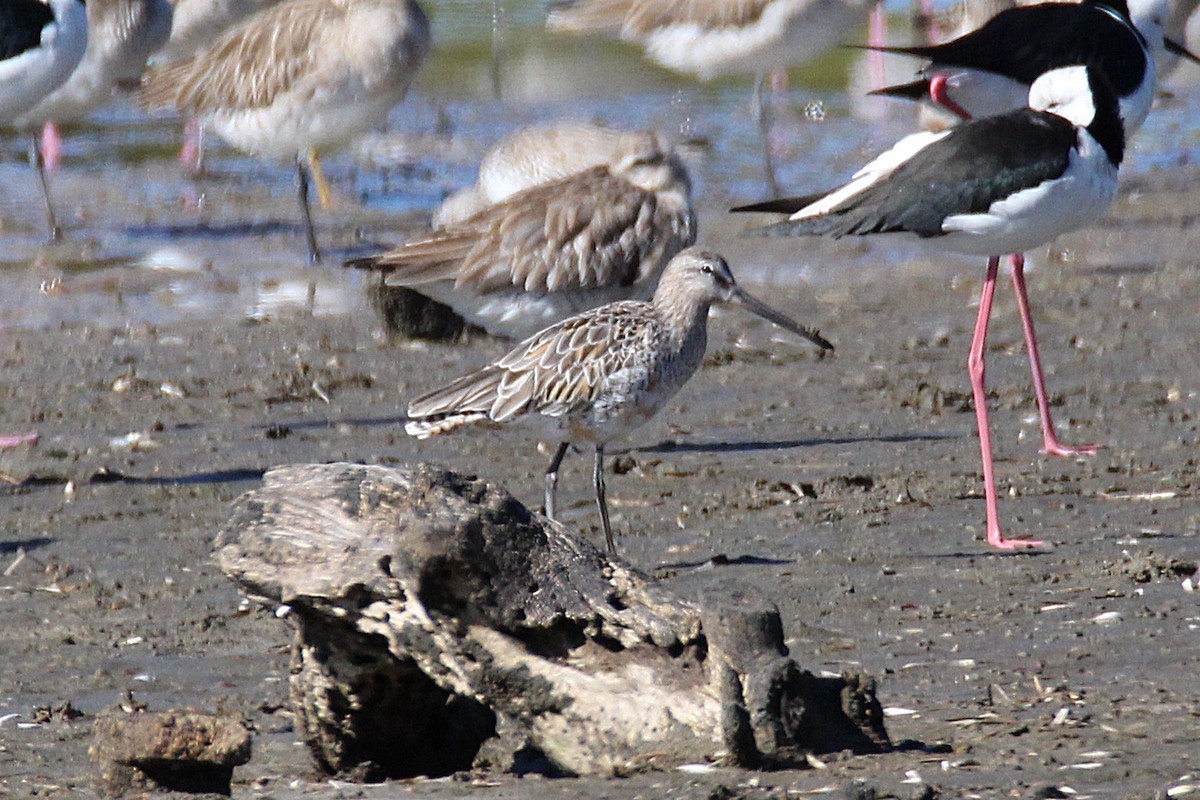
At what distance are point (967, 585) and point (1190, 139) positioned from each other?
35.2 ft

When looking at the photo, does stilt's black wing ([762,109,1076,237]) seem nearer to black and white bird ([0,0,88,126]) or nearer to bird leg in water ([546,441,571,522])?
bird leg in water ([546,441,571,522])

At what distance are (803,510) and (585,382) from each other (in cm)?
106

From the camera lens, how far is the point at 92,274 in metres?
11.4

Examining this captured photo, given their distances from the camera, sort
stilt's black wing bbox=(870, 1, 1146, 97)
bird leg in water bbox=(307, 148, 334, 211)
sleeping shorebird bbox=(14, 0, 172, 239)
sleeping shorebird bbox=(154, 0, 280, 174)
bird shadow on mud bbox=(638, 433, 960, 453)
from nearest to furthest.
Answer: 1. bird shadow on mud bbox=(638, 433, 960, 453)
2. stilt's black wing bbox=(870, 1, 1146, 97)
3. bird leg in water bbox=(307, 148, 334, 211)
4. sleeping shorebird bbox=(14, 0, 172, 239)
5. sleeping shorebird bbox=(154, 0, 280, 174)

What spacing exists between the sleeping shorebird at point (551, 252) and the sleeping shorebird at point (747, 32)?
5.34 metres

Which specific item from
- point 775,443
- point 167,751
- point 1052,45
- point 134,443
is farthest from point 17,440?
point 1052,45

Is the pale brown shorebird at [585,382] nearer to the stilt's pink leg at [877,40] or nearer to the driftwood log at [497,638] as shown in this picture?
the driftwood log at [497,638]

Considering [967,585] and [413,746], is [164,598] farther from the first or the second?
[967,585]

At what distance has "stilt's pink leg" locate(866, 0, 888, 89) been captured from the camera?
741 inches

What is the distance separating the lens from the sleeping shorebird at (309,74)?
11773 millimetres

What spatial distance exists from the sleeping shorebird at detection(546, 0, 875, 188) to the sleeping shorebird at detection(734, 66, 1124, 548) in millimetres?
6595

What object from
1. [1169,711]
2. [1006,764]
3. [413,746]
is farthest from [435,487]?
[1169,711]

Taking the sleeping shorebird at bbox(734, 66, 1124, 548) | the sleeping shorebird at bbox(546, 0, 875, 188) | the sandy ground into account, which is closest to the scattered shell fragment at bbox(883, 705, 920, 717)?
the sandy ground

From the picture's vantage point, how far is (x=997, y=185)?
6.63m
